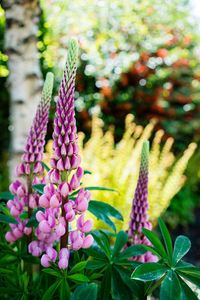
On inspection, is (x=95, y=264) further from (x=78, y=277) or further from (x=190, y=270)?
(x=190, y=270)

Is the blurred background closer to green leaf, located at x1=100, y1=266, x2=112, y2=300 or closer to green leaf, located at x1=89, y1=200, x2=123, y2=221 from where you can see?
green leaf, located at x1=89, y1=200, x2=123, y2=221

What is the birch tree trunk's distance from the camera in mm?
3410

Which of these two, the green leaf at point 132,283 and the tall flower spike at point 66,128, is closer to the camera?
the tall flower spike at point 66,128

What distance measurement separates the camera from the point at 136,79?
673 centimetres

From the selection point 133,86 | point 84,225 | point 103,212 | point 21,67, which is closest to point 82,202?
point 84,225

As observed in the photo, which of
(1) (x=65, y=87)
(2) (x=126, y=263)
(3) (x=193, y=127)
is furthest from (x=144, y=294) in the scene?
(3) (x=193, y=127)

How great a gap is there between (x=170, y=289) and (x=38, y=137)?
61 centimetres

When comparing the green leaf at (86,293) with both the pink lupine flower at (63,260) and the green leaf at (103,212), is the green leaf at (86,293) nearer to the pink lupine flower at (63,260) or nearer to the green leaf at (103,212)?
the pink lupine flower at (63,260)

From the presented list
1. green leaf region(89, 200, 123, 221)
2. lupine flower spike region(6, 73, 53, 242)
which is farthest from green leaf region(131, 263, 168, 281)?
lupine flower spike region(6, 73, 53, 242)

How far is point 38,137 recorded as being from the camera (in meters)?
1.37

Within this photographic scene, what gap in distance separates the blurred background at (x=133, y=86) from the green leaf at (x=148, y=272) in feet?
9.13

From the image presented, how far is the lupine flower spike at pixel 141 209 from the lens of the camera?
4.63 ft

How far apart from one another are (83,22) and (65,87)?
485 centimetres

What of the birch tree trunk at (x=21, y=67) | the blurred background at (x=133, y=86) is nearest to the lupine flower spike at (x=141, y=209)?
the birch tree trunk at (x=21, y=67)
